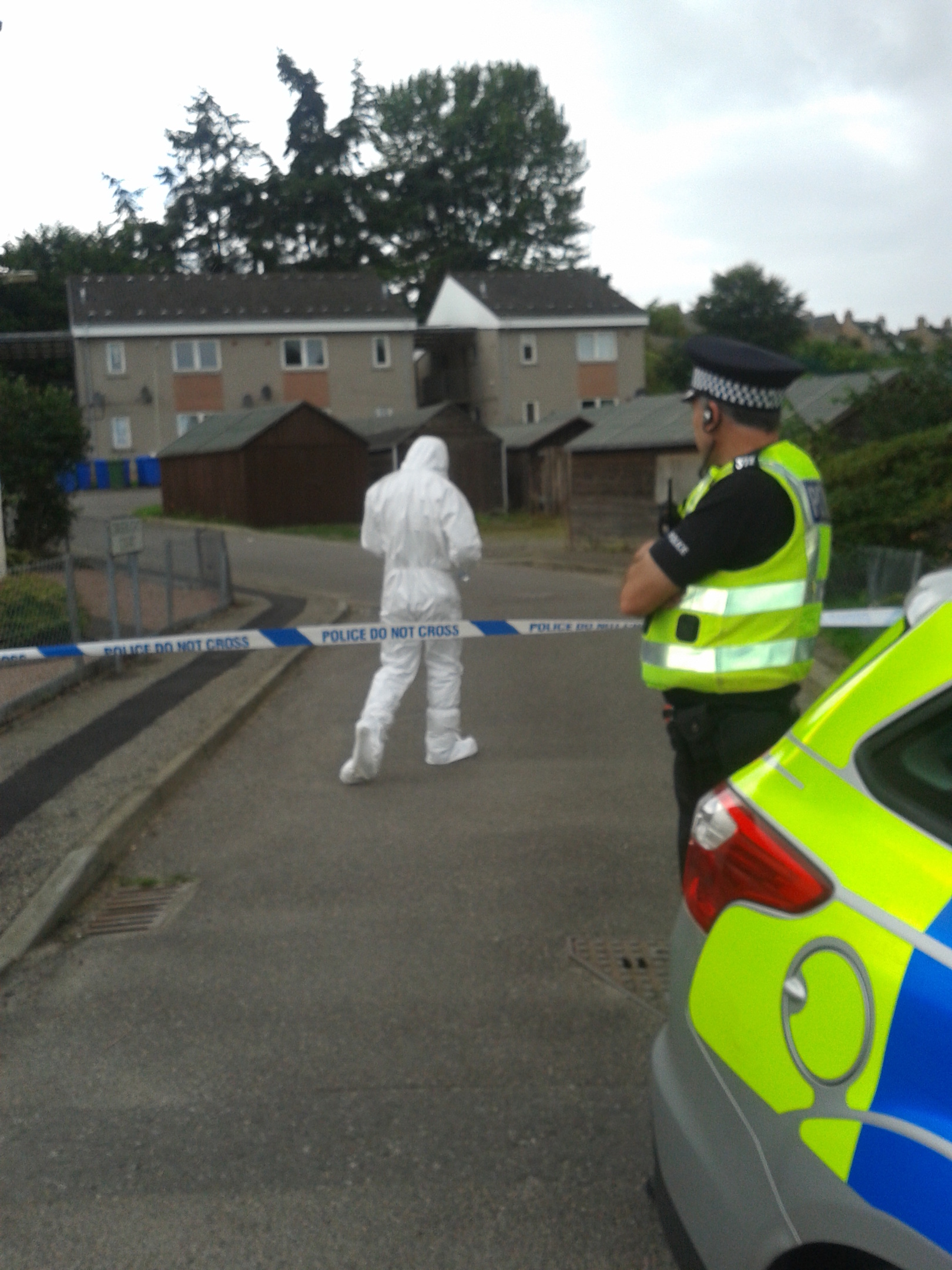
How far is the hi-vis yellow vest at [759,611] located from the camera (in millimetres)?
3834

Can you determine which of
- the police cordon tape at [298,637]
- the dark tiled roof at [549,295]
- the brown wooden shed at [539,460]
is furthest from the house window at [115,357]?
the police cordon tape at [298,637]

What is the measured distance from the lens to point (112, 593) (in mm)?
12352

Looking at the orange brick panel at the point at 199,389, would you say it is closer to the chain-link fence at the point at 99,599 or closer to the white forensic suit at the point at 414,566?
the chain-link fence at the point at 99,599

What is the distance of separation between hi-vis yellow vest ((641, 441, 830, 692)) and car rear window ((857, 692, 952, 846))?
1.53 m

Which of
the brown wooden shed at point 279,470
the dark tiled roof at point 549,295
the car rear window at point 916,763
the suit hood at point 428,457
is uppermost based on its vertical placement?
the dark tiled roof at point 549,295

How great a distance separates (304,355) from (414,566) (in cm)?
4974

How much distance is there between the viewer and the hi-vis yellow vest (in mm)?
3834

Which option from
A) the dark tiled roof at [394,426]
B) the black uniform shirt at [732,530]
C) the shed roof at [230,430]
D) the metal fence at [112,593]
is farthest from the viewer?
the dark tiled roof at [394,426]

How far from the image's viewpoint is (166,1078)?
166 inches

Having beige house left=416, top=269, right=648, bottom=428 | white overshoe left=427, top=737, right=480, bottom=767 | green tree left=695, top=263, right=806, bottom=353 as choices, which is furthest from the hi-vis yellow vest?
green tree left=695, top=263, right=806, bottom=353

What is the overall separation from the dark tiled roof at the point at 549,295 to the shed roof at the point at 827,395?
33.4 metres

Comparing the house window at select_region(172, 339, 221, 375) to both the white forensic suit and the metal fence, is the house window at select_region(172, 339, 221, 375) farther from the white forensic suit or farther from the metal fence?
the white forensic suit

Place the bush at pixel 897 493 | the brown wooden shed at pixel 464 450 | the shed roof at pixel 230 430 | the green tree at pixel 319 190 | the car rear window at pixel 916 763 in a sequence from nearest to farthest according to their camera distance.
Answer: the car rear window at pixel 916 763 < the bush at pixel 897 493 < the shed roof at pixel 230 430 < the brown wooden shed at pixel 464 450 < the green tree at pixel 319 190

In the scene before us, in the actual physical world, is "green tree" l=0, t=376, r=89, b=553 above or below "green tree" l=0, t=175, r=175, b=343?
below
